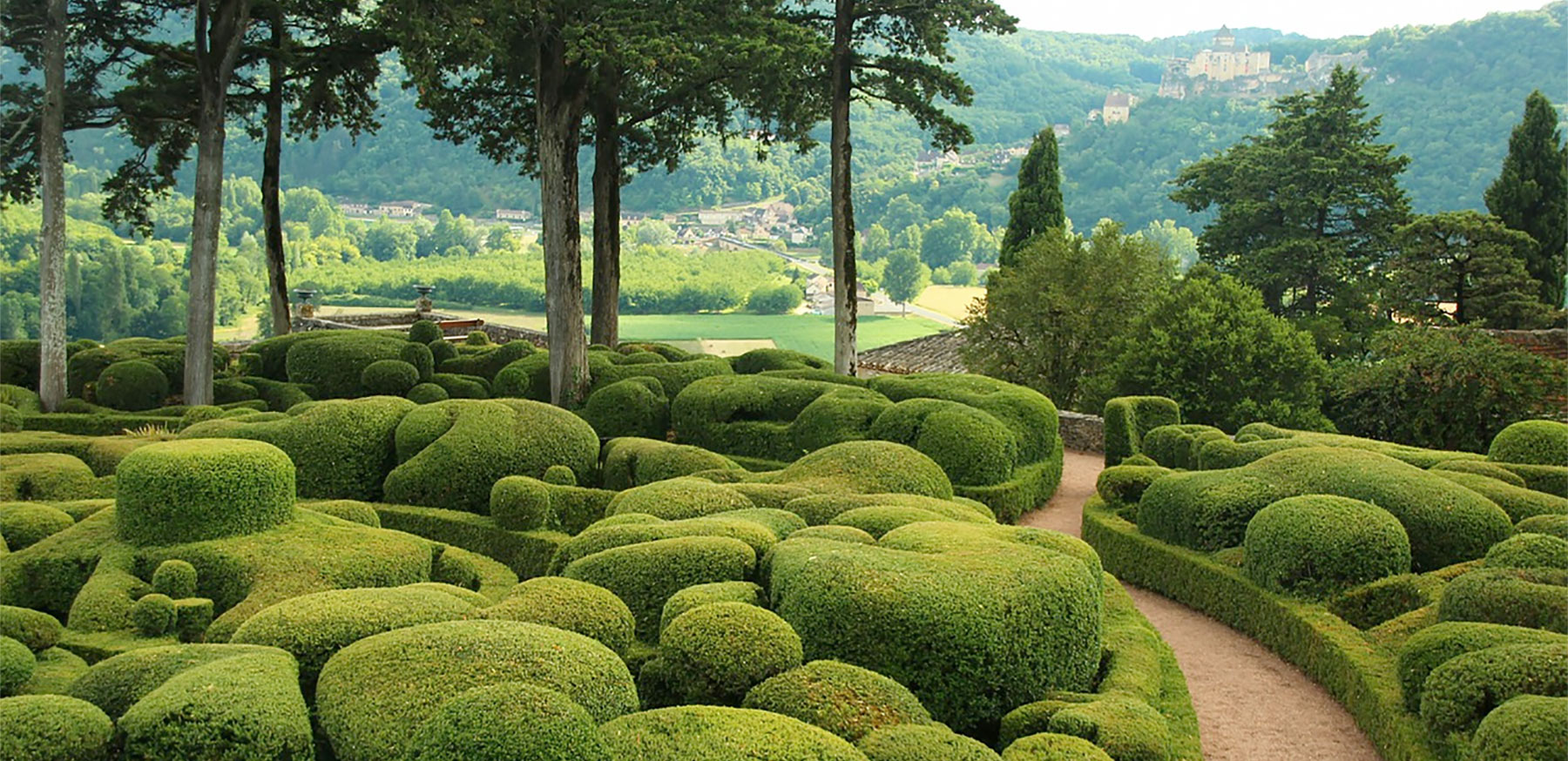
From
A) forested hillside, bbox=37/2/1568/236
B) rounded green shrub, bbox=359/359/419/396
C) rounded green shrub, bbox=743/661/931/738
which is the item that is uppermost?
forested hillside, bbox=37/2/1568/236

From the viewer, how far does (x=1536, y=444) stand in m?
15.4

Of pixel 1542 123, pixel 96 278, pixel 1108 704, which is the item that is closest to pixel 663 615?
pixel 1108 704

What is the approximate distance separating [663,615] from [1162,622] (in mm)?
6931

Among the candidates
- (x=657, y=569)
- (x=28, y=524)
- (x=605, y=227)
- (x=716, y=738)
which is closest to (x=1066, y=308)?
(x=605, y=227)

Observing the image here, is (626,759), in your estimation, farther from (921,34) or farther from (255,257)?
(255,257)

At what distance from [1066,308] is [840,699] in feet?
Answer: 69.4

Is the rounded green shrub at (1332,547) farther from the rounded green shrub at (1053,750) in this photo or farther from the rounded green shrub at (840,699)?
the rounded green shrub at (840,699)

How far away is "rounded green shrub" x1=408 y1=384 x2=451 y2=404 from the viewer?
1945 centimetres

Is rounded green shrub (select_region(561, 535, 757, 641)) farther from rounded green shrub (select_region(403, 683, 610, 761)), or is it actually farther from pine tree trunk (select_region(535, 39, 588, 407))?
pine tree trunk (select_region(535, 39, 588, 407))

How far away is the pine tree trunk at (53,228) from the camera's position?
1981 centimetres

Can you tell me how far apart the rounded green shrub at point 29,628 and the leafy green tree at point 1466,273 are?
28.2m

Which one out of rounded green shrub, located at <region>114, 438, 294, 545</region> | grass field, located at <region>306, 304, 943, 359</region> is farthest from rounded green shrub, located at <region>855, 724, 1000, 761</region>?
grass field, located at <region>306, 304, 943, 359</region>

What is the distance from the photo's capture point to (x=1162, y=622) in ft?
45.2

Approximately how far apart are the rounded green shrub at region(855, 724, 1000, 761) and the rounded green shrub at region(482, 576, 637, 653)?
202 cm
